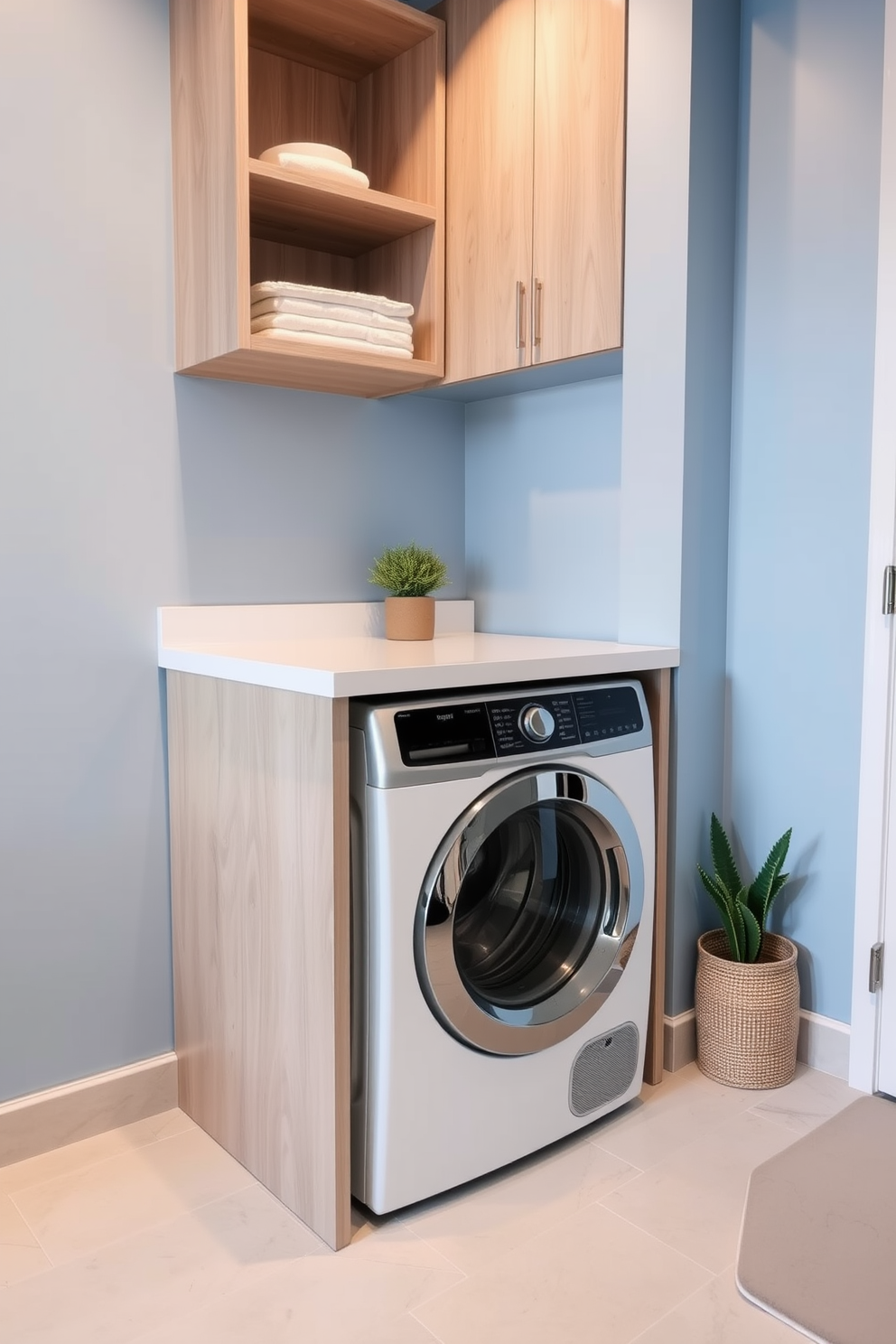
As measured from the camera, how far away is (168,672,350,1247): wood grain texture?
5.06 feet

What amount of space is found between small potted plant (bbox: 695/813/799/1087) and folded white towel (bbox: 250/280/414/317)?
4.12 ft

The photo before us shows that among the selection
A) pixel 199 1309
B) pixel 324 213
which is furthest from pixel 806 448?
pixel 199 1309

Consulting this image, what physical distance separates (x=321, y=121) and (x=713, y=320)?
1.01 metres

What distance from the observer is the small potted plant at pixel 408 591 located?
7.33 ft

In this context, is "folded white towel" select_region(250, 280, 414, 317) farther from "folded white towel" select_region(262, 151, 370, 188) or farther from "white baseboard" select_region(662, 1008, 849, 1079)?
"white baseboard" select_region(662, 1008, 849, 1079)

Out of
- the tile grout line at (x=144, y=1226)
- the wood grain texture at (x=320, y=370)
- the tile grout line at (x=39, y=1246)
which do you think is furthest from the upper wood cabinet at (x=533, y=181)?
the tile grout line at (x=39, y=1246)

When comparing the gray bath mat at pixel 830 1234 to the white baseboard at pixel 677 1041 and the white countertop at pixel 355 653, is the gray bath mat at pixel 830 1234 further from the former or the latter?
the white countertop at pixel 355 653

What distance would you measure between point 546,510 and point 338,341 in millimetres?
699

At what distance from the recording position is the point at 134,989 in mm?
2031

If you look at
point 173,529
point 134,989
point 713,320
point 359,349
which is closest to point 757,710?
point 713,320

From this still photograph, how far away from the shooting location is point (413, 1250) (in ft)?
5.15

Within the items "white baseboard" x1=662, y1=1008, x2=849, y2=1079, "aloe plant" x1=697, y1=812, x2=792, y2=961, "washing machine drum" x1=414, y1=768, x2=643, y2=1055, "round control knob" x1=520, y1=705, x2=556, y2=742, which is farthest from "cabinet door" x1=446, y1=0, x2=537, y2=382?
"white baseboard" x1=662, y1=1008, x2=849, y2=1079

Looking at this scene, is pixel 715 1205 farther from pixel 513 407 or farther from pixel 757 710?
pixel 513 407

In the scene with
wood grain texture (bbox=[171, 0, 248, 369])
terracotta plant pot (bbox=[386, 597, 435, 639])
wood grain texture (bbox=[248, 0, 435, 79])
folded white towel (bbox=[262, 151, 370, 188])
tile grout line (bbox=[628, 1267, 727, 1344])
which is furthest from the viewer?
terracotta plant pot (bbox=[386, 597, 435, 639])
